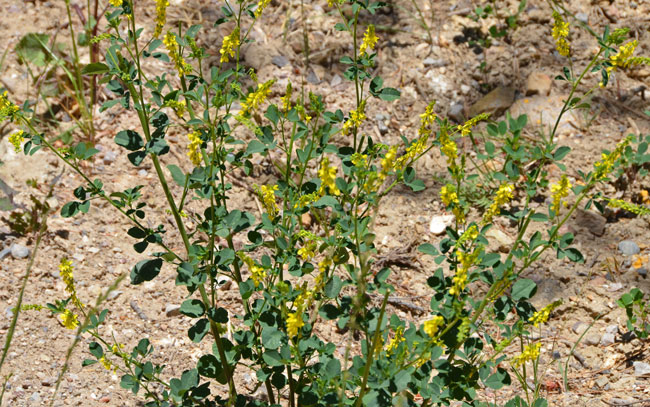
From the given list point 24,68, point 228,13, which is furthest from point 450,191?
point 24,68

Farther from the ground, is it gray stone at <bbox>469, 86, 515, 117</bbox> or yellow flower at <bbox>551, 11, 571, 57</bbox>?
gray stone at <bbox>469, 86, 515, 117</bbox>

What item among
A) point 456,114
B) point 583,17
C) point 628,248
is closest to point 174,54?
point 456,114

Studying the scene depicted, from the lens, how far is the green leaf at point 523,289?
2.04m

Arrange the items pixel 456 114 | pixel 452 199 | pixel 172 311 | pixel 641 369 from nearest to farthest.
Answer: pixel 452 199
pixel 641 369
pixel 172 311
pixel 456 114

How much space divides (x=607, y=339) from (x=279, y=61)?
2.61m

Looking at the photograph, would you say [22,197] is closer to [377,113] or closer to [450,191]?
[377,113]

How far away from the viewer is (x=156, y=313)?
127 inches

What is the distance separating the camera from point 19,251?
11.1 feet

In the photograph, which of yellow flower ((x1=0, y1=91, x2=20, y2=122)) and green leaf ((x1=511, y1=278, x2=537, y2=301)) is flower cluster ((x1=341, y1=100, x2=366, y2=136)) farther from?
yellow flower ((x1=0, y1=91, x2=20, y2=122))

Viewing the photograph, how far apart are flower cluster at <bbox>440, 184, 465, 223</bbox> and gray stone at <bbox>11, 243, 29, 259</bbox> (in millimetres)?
2343

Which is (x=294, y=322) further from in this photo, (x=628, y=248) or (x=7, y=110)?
(x=628, y=248)

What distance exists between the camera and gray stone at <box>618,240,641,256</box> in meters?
3.48

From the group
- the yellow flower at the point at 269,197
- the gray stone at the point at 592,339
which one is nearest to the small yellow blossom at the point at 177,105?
the yellow flower at the point at 269,197

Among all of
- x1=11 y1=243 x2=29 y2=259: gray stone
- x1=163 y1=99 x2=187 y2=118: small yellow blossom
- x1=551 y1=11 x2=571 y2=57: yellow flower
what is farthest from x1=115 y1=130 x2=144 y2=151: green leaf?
x1=11 y1=243 x2=29 y2=259: gray stone
